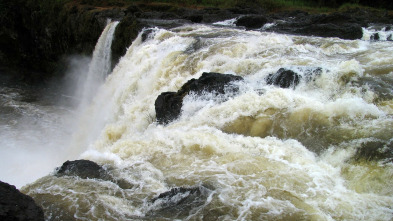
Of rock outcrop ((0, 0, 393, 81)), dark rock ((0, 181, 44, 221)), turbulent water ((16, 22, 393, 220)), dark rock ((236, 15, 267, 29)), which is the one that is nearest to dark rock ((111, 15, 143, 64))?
rock outcrop ((0, 0, 393, 81))

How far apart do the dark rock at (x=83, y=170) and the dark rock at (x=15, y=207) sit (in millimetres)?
1389

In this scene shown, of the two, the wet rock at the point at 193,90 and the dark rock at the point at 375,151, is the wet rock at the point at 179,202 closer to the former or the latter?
the dark rock at the point at 375,151

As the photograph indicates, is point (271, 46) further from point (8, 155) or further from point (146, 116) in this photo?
point (8, 155)

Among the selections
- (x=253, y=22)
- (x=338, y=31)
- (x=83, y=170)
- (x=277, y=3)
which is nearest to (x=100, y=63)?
(x=253, y=22)

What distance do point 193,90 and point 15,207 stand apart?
4685 mm

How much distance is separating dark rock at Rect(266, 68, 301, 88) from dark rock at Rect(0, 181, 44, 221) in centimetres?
524

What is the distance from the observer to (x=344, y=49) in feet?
33.1

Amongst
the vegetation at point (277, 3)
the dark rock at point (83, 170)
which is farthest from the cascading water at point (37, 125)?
the vegetation at point (277, 3)

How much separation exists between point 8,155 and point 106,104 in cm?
345

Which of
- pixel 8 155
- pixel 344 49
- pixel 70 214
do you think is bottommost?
pixel 8 155

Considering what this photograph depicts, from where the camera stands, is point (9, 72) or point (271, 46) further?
point (9, 72)

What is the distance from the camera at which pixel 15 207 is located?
3.71 meters

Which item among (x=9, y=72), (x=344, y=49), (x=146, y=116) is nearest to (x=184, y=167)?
(x=146, y=116)

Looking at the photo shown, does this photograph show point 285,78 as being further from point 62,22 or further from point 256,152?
point 62,22
